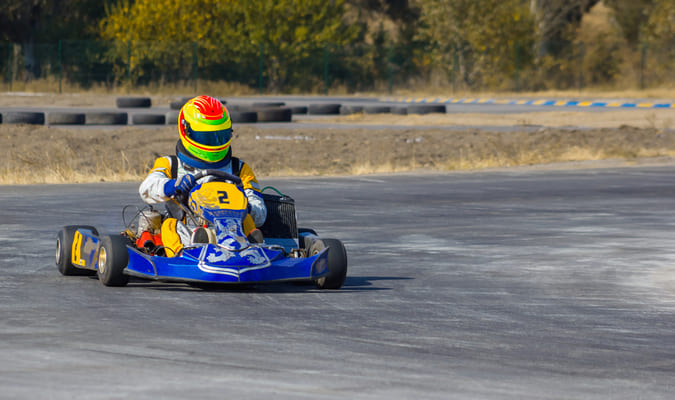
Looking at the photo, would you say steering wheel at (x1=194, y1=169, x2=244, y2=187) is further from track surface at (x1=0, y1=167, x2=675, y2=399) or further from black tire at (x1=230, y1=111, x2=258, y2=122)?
black tire at (x1=230, y1=111, x2=258, y2=122)

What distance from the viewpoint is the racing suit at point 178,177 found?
9438 mm

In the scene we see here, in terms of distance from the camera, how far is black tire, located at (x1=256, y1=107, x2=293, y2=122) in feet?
114

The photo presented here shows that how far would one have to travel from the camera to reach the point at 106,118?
3322cm

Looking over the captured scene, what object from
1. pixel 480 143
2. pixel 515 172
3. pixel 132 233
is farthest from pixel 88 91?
pixel 132 233

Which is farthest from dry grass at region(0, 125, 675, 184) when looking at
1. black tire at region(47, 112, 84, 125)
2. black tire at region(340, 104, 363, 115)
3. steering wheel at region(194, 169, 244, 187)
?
steering wheel at region(194, 169, 244, 187)

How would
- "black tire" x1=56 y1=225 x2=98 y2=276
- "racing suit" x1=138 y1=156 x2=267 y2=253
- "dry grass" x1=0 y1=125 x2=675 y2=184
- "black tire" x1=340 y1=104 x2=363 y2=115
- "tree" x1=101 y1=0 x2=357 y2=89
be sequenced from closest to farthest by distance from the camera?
1. "racing suit" x1=138 y1=156 x2=267 y2=253
2. "black tire" x1=56 y1=225 x2=98 y2=276
3. "dry grass" x1=0 y1=125 x2=675 y2=184
4. "black tire" x1=340 y1=104 x2=363 y2=115
5. "tree" x1=101 y1=0 x2=357 y2=89

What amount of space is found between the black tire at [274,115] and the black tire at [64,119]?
16.7ft

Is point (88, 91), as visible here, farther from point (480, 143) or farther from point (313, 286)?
point (313, 286)

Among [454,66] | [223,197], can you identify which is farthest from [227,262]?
[454,66]

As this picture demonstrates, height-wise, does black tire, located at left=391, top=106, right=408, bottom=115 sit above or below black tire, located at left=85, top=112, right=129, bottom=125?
below

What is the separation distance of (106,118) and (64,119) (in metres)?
1.23

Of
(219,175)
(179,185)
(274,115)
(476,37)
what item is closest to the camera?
(179,185)

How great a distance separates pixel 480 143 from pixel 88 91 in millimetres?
29339

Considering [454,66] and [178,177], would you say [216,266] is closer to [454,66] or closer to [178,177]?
[178,177]
